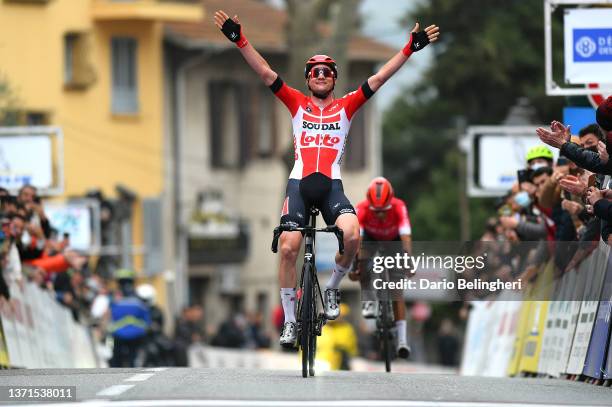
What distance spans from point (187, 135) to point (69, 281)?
28716 mm

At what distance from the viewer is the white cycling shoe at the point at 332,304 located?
56.2ft

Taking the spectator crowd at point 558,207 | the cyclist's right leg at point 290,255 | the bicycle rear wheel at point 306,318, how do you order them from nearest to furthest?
the spectator crowd at point 558,207 < the bicycle rear wheel at point 306,318 < the cyclist's right leg at point 290,255

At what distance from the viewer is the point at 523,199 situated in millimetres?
22047

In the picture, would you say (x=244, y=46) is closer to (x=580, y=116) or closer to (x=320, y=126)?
(x=320, y=126)

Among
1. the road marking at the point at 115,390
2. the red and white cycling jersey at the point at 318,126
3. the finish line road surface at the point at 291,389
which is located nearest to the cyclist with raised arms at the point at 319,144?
the red and white cycling jersey at the point at 318,126

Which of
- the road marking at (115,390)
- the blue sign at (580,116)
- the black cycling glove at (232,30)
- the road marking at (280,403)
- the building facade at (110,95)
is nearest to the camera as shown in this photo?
the road marking at (280,403)

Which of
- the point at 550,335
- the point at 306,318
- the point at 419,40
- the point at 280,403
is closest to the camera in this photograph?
the point at 280,403

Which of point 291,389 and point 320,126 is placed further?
point 320,126

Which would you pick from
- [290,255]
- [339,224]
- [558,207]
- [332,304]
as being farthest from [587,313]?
[290,255]

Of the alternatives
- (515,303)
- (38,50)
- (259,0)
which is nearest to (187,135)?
(38,50)

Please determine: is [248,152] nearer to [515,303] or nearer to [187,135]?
[187,135]

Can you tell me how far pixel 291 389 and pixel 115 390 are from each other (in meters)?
1.29

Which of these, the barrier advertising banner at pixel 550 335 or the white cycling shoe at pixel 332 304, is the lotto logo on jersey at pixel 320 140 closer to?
the white cycling shoe at pixel 332 304

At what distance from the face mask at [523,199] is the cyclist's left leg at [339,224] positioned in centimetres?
478
